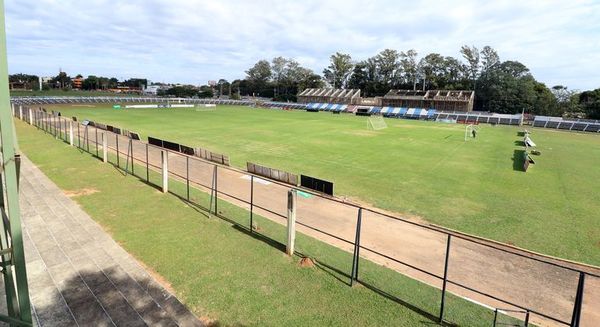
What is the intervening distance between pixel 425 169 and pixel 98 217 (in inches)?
798

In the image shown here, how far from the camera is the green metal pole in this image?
3.93m

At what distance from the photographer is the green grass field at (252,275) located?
7.97 meters

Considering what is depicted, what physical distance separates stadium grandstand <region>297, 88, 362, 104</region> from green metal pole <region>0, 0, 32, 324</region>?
4226 inches

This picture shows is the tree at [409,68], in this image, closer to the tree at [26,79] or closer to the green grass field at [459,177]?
the green grass field at [459,177]

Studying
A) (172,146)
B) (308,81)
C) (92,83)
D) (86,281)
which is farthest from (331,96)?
(92,83)

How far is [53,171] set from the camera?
19719 millimetres

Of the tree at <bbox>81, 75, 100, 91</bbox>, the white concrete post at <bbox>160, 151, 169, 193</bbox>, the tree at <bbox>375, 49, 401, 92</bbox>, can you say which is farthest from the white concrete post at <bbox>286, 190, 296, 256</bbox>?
the tree at <bbox>81, 75, 100, 91</bbox>

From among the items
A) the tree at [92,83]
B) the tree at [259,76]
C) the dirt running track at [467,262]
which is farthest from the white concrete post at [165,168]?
the tree at [92,83]

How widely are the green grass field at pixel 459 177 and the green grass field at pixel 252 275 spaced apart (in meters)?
6.19

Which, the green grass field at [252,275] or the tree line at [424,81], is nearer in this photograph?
the green grass field at [252,275]

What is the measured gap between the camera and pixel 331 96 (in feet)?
376

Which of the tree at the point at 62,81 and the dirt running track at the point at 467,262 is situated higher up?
the tree at the point at 62,81

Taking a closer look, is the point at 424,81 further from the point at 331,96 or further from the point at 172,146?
the point at 172,146

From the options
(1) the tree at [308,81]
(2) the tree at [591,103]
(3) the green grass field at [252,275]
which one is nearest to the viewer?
(3) the green grass field at [252,275]
